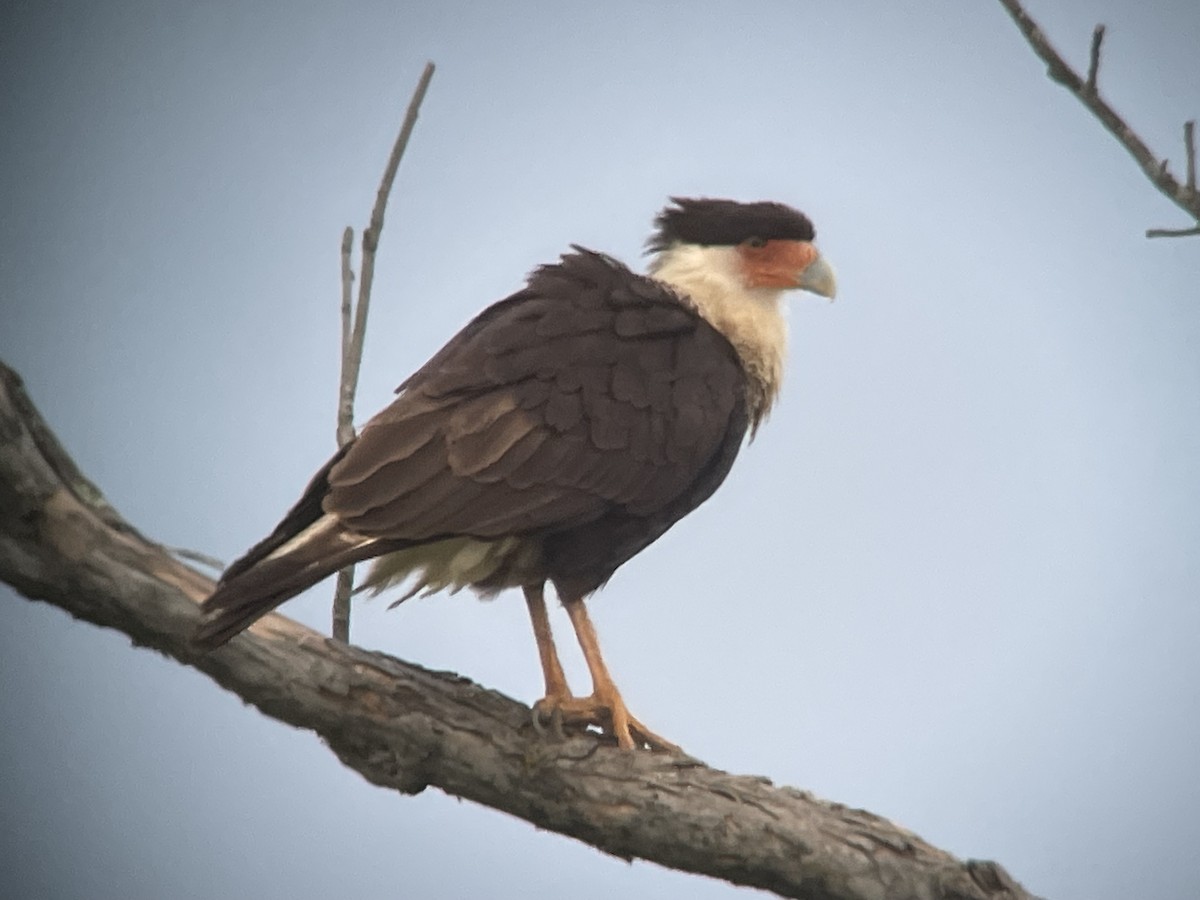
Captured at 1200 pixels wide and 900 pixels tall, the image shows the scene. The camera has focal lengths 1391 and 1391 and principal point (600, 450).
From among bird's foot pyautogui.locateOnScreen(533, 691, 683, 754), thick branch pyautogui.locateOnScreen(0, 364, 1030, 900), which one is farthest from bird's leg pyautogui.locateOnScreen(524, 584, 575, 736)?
thick branch pyautogui.locateOnScreen(0, 364, 1030, 900)

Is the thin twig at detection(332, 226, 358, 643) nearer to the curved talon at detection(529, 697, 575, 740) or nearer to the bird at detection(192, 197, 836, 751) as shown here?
the bird at detection(192, 197, 836, 751)

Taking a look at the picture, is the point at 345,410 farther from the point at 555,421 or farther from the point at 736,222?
the point at 736,222


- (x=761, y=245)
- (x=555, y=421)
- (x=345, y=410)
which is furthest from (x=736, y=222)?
(x=345, y=410)

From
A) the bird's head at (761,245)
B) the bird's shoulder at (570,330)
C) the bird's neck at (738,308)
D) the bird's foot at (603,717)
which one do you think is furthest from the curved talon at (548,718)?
the bird's head at (761,245)

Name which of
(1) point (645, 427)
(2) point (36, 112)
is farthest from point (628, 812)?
(2) point (36, 112)

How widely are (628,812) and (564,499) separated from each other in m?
0.88

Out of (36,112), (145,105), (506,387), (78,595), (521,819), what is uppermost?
(145,105)

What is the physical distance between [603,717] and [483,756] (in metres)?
0.61

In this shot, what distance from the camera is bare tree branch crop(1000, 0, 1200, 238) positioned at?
2.70 metres

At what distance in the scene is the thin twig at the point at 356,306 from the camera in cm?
393

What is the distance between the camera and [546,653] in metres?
4.13

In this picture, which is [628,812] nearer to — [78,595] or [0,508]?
[78,595]

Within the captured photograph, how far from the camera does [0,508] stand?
2898mm

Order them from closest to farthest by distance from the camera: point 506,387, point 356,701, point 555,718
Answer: point 356,701
point 555,718
point 506,387
